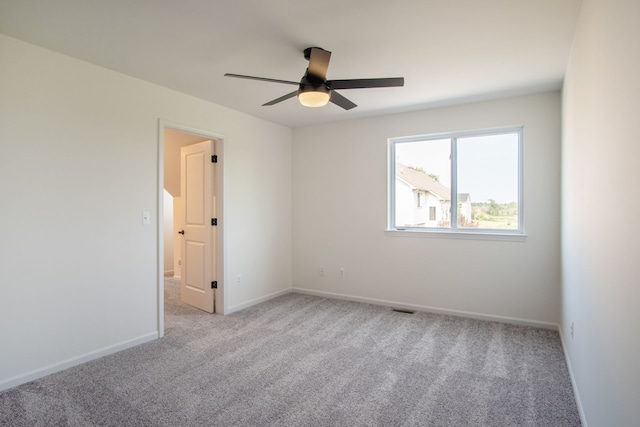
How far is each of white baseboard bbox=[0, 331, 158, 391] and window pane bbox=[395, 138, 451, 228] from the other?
330 centimetres

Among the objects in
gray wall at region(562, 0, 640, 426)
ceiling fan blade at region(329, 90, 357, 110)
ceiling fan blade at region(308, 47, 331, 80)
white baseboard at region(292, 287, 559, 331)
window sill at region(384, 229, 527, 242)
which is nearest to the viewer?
gray wall at region(562, 0, 640, 426)

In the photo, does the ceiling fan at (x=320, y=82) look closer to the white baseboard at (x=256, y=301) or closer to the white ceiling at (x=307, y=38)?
the white ceiling at (x=307, y=38)

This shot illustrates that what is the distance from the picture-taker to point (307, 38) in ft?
7.96

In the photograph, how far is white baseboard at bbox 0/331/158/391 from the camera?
242 cm

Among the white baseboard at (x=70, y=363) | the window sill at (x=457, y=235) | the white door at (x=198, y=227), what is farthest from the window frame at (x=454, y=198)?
the white baseboard at (x=70, y=363)

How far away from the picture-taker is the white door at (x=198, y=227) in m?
4.18

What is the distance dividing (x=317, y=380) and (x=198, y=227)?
264cm

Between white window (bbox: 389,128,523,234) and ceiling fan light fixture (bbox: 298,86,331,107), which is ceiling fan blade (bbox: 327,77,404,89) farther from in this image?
white window (bbox: 389,128,523,234)

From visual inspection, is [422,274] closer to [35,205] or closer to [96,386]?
[96,386]

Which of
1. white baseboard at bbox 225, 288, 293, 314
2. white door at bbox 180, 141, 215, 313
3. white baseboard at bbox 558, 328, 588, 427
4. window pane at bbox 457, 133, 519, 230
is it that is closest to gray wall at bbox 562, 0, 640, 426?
white baseboard at bbox 558, 328, 588, 427

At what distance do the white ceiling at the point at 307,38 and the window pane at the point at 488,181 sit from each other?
70cm

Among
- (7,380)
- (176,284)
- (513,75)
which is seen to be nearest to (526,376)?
(513,75)

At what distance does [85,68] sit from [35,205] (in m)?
1.23

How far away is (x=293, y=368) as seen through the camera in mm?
2730
